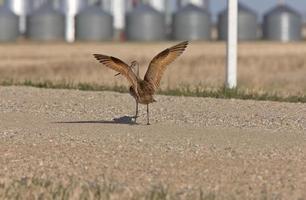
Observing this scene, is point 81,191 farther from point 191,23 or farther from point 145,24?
point 191,23

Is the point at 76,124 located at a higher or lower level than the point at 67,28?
lower

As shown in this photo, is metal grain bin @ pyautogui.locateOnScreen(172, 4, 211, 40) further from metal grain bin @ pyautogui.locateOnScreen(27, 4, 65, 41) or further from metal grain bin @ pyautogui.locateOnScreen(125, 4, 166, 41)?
metal grain bin @ pyautogui.locateOnScreen(27, 4, 65, 41)

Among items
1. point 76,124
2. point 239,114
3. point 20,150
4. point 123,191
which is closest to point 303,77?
point 239,114

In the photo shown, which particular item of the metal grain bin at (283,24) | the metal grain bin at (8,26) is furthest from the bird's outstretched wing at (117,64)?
the metal grain bin at (283,24)

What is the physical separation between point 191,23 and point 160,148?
51275mm

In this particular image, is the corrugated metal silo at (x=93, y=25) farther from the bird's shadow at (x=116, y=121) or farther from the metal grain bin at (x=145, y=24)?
the bird's shadow at (x=116, y=121)

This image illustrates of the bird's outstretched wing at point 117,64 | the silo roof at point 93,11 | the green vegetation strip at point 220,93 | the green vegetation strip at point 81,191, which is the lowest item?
the green vegetation strip at point 81,191

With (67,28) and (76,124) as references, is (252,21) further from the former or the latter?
(76,124)

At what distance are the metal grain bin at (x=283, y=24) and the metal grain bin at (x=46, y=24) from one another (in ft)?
47.1

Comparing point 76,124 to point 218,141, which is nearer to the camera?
point 218,141

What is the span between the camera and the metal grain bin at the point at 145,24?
203 ft

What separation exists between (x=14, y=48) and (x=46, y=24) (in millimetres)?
5403

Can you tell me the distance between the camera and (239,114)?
16.2m

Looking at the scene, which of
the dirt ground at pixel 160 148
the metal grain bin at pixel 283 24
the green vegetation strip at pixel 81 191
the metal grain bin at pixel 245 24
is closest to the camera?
the green vegetation strip at pixel 81 191
